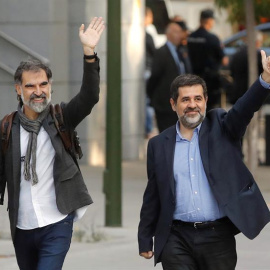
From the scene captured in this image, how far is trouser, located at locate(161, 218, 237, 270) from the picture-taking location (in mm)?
5910

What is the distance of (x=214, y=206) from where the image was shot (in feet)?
19.3

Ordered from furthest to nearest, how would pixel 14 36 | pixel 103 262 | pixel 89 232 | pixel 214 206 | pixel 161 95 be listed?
pixel 14 36 < pixel 161 95 < pixel 89 232 < pixel 103 262 < pixel 214 206

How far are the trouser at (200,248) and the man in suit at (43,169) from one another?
55 cm

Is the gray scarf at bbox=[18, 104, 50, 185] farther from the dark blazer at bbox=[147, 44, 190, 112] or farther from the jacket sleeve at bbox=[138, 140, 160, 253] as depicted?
the dark blazer at bbox=[147, 44, 190, 112]

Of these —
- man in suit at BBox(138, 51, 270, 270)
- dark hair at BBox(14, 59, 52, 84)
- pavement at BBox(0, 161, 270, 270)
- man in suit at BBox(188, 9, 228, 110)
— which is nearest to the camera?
man in suit at BBox(138, 51, 270, 270)

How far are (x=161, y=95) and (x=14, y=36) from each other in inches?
91.2

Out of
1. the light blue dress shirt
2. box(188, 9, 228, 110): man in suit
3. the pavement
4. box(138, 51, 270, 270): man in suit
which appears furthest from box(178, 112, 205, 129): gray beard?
box(188, 9, 228, 110): man in suit

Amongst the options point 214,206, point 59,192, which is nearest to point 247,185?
point 214,206

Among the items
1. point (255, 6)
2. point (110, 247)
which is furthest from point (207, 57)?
point (110, 247)

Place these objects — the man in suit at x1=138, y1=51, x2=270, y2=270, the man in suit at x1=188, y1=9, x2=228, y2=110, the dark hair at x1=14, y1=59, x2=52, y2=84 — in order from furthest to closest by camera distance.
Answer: the man in suit at x1=188, y1=9, x2=228, y2=110 < the dark hair at x1=14, y1=59, x2=52, y2=84 < the man in suit at x1=138, y1=51, x2=270, y2=270

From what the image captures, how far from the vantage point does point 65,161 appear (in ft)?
19.6

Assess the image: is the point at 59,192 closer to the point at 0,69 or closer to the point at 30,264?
the point at 30,264

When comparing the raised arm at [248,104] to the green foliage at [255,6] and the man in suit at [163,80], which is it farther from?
the man in suit at [163,80]

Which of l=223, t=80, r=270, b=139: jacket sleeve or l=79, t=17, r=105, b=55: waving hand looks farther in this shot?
l=79, t=17, r=105, b=55: waving hand
